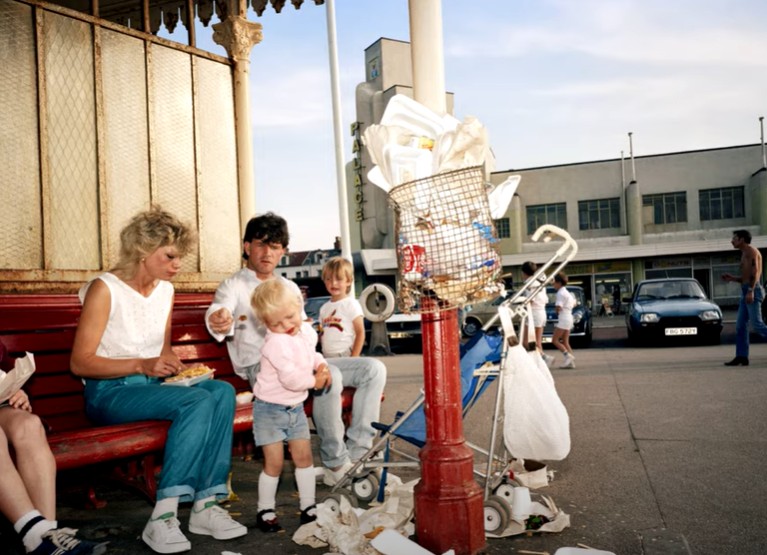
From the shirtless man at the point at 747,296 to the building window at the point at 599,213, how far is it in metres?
29.3

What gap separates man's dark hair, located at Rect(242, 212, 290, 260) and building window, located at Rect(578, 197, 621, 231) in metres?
36.6

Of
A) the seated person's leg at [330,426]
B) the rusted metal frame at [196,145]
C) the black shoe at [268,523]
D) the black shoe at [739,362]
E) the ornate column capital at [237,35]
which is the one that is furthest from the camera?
the black shoe at [739,362]

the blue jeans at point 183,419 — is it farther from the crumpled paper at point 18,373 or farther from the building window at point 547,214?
the building window at point 547,214

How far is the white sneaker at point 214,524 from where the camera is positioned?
392cm

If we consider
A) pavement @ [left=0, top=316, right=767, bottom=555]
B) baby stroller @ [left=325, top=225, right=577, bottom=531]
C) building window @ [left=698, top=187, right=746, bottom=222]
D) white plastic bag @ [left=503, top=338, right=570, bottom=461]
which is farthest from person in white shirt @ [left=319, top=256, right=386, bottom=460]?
building window @ [left=698, top=187, right=746, bottom=222]

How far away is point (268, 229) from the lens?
4.99m

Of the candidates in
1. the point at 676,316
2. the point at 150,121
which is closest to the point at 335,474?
the point at 150,121

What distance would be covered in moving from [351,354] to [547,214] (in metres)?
35.7

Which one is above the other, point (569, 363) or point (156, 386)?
point (156, 386)

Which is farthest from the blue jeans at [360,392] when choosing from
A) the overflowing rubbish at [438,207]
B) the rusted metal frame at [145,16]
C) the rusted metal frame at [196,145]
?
the rusted metal frame at [145,16]

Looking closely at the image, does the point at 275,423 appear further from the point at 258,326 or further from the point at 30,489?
the point at 30,489

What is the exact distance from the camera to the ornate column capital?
8289 millimetres

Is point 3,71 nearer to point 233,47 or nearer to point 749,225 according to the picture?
point 233,47

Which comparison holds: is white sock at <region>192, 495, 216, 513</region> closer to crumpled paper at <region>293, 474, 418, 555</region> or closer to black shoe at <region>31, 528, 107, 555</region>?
crumpled paper at <region>293, 474, 418, 555</region>
